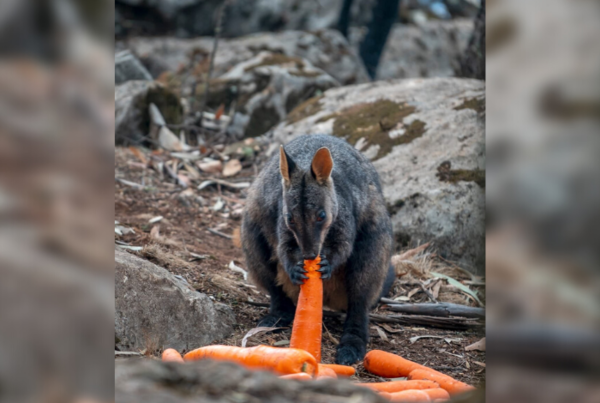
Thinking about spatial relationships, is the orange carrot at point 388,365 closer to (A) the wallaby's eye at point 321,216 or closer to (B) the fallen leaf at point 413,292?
(A) the wallaby's eye at point 321,216

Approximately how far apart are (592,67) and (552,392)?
82 centimetres

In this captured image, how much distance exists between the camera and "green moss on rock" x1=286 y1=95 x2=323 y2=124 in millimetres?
9984

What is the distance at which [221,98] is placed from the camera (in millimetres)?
11945

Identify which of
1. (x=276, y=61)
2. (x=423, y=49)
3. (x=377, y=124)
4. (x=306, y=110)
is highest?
(x=423, y=49)

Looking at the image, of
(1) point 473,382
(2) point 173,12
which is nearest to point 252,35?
(2) point 173,12

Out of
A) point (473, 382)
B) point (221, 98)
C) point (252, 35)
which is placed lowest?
point (473, 382)

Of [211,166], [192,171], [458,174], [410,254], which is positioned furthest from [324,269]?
[211,166]

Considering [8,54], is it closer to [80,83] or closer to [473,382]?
[80,83]

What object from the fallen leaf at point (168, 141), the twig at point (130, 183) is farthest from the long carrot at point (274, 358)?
the fallen leaf at point (168, 141)

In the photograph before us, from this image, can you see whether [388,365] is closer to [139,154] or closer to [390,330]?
[390,330]

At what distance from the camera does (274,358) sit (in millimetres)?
3408

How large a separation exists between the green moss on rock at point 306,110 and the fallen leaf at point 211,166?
1388mm

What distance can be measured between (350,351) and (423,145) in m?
3.88

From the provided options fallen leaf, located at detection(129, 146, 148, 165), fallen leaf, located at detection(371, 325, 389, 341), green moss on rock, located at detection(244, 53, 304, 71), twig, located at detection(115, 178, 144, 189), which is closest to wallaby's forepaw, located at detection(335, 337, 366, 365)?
fallen leaf, located at detection(371, 325, 389, 341)
